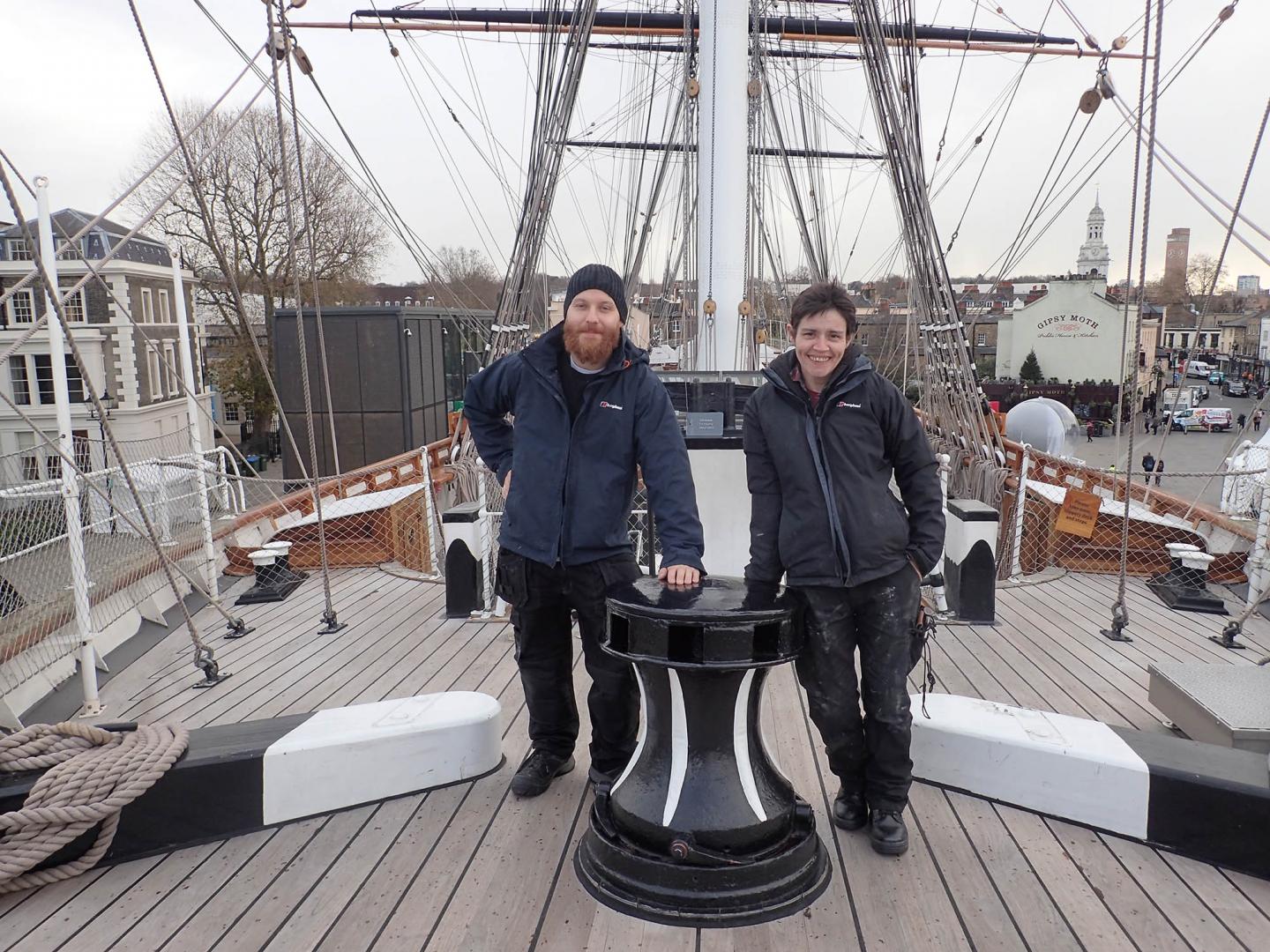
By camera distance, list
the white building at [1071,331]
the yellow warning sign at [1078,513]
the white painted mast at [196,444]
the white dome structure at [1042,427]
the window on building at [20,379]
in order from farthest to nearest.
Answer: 1. the white building at [1071,331]
2. the window on building at [20,379]
3. the white dome structure at [1042,427]
4. the yellow warning sign at [1078,513]
5. the white painted mast at [196,444]

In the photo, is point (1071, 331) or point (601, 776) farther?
point (1071, 331)

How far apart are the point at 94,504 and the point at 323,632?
1.52m

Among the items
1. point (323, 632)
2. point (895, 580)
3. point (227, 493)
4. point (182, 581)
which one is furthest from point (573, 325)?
point (227, 493)

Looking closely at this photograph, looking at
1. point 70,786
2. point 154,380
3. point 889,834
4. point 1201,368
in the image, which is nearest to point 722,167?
point 889,834

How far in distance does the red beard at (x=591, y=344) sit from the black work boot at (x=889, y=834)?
1.50m

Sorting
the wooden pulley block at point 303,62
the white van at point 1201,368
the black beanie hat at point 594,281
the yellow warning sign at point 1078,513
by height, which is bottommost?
the white van at point 1201,368

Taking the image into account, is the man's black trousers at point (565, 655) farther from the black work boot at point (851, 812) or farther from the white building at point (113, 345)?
the white building at point (113, 345)

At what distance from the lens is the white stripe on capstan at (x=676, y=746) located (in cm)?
233

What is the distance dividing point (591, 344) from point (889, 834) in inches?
62.3

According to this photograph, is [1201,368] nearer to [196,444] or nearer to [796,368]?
[196,444]

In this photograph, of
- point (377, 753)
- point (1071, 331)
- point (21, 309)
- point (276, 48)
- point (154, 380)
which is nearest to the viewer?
point (377, 753)

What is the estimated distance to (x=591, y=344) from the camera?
2570mm

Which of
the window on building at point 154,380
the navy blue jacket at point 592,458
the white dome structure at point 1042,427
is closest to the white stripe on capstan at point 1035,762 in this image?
the navy blue jacket at point 592,458

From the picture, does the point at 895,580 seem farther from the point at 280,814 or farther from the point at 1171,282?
the point at 1171,282
